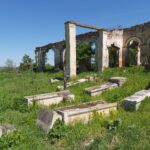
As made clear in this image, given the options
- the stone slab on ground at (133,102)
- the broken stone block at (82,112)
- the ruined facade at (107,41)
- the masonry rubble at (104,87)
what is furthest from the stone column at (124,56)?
the broken stone block at (82,112)

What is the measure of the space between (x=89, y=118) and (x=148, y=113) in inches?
67.0

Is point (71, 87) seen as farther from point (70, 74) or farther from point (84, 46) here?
point (84, 46)

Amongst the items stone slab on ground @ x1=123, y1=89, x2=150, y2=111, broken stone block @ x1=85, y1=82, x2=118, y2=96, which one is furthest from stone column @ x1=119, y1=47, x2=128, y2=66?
stone slab on ground @ x1=123, y1=89, x2=150, y2=111

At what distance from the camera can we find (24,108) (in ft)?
28.4

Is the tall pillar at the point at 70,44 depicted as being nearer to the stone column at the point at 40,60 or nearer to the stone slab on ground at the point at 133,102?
the stone slab on ground at the point at 133,102

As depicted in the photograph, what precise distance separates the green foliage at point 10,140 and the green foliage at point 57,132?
773 mm

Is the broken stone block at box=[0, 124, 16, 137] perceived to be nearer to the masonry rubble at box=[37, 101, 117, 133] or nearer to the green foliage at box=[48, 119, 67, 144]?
the masonry rubble at box=[37, 101, 117, 133]

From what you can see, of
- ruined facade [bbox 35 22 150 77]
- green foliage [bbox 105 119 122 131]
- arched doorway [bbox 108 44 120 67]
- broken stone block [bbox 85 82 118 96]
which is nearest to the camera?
green foliage [bbox 105 119 122 131]

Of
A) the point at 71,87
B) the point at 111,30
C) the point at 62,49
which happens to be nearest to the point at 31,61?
the point at 62,49

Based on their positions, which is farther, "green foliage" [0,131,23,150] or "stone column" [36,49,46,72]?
"stone column" [36,49,46,72]

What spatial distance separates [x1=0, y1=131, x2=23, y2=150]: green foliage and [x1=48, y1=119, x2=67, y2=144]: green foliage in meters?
0.77

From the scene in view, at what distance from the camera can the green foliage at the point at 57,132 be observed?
19.1 feet

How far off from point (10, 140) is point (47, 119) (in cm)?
141

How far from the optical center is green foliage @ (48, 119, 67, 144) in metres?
5.81
